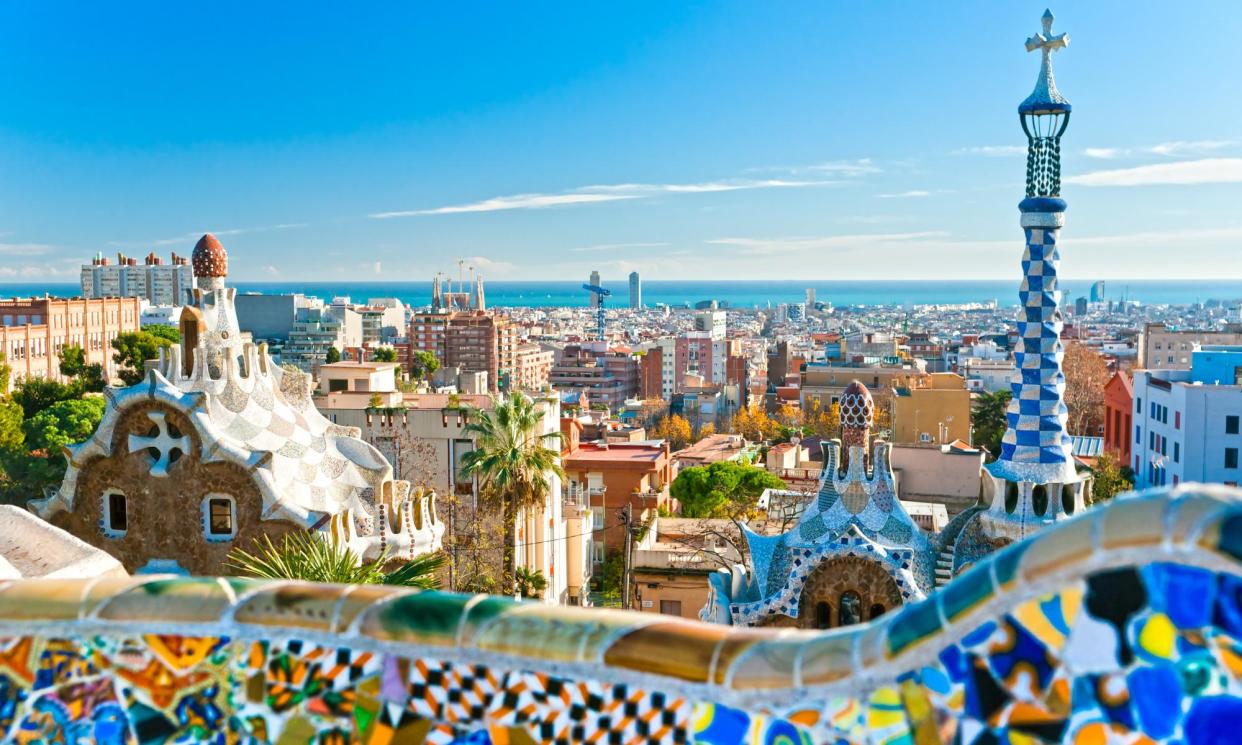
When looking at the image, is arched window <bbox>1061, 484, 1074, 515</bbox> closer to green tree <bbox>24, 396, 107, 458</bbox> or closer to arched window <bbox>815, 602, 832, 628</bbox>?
arched window <bbox>815, 602, 832, 628</bbox>

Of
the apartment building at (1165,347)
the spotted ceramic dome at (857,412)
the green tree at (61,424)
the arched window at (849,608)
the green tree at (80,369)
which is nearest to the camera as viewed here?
the arched window at (849,608)

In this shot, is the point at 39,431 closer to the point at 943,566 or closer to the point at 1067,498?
the point at 943,566

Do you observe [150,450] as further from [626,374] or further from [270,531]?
[626,374]

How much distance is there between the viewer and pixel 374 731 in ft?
10.3

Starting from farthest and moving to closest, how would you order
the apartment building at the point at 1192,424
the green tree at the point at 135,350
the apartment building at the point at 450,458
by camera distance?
the green tree at the point at 135,350, the apartment building at the point at 1192,424, the apartment building at the point at 450,458

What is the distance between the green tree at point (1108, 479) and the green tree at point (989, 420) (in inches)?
194

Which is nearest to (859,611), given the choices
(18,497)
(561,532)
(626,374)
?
(561,532)

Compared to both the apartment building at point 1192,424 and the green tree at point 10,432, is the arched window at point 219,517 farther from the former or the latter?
the apartment building at point 1192,424

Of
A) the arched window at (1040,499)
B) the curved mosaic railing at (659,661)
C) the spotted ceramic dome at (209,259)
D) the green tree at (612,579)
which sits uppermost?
the spotted ceramic dome at (209,259)

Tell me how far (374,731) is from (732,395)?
88080 millimetres

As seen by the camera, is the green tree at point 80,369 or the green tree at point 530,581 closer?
the green tree at point 530,581

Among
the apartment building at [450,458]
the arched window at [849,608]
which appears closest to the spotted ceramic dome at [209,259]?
the apartment building at [450,458]

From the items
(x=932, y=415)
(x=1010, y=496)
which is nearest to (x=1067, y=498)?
(x=1010, y=496)

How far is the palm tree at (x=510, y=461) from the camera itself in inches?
797
